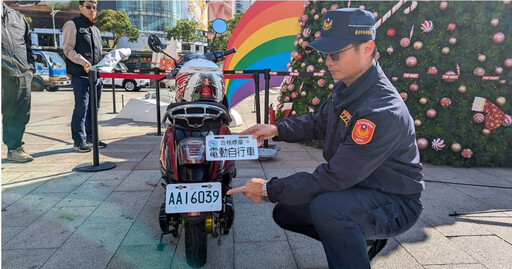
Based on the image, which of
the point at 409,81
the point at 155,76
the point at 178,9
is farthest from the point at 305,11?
the point at 178,9

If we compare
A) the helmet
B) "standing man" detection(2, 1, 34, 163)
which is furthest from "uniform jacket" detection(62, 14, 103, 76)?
the helmet

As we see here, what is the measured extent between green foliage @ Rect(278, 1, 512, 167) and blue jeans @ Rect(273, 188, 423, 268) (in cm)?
321

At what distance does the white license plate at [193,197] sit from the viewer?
6.67ft

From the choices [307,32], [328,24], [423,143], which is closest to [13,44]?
[307,32]

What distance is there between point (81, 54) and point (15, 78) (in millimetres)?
922

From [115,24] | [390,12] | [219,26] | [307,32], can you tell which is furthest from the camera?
[115,24]

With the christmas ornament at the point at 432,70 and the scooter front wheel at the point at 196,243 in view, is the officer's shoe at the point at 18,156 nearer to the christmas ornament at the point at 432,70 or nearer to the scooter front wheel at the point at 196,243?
the scooter front wheel at the point at 196,243

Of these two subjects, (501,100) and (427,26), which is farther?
(427,26)

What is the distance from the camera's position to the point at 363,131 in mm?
1677

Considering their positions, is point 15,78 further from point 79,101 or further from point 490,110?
point 490,110

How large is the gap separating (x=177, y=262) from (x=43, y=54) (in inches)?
801

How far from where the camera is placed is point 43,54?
18844 mm

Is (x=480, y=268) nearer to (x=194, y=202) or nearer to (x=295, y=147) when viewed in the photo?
(x=194, y=202)

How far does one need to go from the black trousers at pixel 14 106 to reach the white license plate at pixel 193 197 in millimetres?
3687
